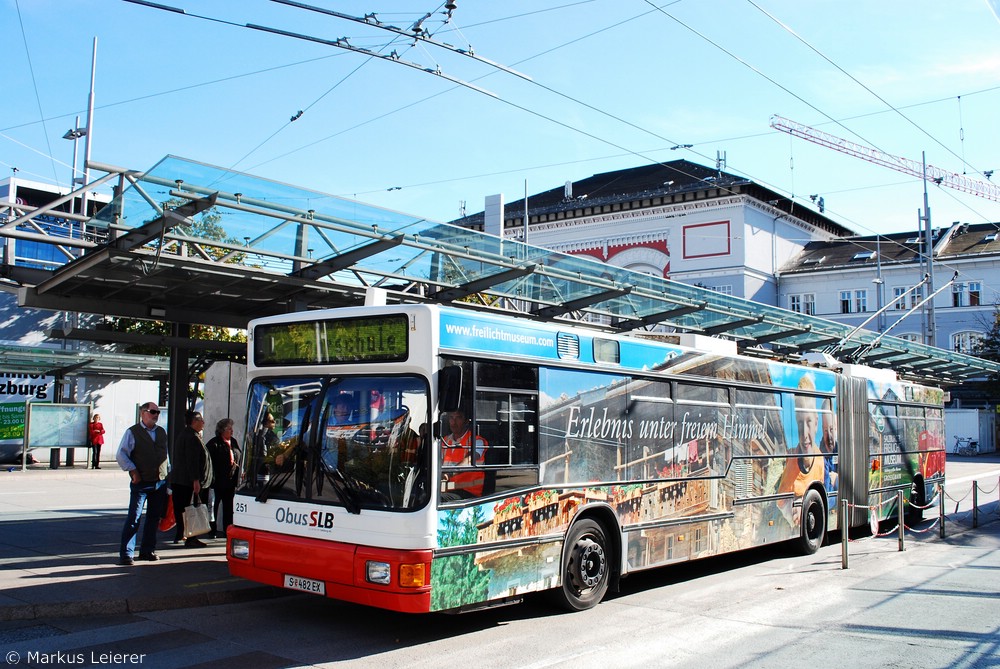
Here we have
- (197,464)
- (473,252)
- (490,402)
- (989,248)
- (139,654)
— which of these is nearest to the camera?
(139,654)

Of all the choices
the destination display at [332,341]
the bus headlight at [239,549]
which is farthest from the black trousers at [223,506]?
the destination display at [332,341]

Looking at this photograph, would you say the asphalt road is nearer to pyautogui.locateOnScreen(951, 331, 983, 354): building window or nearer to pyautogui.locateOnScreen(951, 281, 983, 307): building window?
pyautogui.locateOnScreen(951, 331, 983, 354): building window

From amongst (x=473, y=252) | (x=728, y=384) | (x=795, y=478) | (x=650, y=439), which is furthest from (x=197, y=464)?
(x=795, y=478)

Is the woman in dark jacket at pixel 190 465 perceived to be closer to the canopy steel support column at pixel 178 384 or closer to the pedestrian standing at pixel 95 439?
the canopy steel support column at pixel 178 384

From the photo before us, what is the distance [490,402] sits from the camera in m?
8.09

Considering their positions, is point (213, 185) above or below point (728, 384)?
above

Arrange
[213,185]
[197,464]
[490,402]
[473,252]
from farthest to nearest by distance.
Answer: [473,252] → [197,464] → [213,185] → [490,402]

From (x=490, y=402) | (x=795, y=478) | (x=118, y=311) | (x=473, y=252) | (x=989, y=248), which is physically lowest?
(x=795, y=478)

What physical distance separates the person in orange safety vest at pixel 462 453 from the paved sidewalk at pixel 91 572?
10.2 feet

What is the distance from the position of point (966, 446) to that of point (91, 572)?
54.1m

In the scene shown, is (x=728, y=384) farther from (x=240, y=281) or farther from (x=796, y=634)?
(x=240, y=281)

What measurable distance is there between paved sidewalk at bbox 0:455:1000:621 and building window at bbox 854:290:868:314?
133ft

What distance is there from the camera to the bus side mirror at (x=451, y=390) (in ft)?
24.1

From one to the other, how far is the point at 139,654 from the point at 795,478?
9.61m
